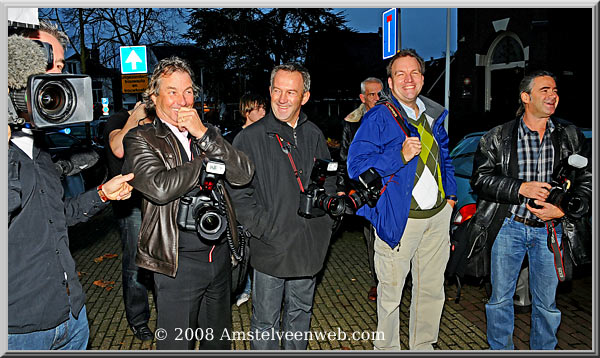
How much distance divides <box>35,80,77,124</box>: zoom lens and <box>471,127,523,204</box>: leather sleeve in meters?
2.86

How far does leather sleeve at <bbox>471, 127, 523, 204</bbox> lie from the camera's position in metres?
3.51

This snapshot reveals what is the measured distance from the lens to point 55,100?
7.16 feet

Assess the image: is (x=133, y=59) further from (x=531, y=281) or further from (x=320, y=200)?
(x=531, y=281)

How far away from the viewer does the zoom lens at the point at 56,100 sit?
2.12 metres

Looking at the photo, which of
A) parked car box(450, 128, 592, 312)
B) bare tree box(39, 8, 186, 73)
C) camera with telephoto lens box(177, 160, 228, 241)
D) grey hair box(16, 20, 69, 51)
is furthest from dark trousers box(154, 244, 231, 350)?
bare tree box(39, 8, 186, 73)

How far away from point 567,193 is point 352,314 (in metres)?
2.47

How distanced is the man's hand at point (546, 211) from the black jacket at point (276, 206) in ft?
5.25

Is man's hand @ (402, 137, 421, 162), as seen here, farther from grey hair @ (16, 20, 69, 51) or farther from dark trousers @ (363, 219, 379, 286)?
grey hair @ (16, 20, 69, 51)

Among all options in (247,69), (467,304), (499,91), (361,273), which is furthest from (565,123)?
(247,69)

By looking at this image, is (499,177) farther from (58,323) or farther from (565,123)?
(58,323)

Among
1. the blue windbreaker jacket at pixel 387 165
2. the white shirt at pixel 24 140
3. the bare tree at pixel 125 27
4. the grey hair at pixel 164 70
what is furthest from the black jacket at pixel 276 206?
the bare tree at pixel 125 27

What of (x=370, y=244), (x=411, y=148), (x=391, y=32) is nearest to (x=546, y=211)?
(x=411, y=148)

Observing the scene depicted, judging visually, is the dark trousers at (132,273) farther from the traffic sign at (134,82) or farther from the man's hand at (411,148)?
the traffic sign at (134,82)

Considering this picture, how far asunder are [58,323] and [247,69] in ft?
82.3
